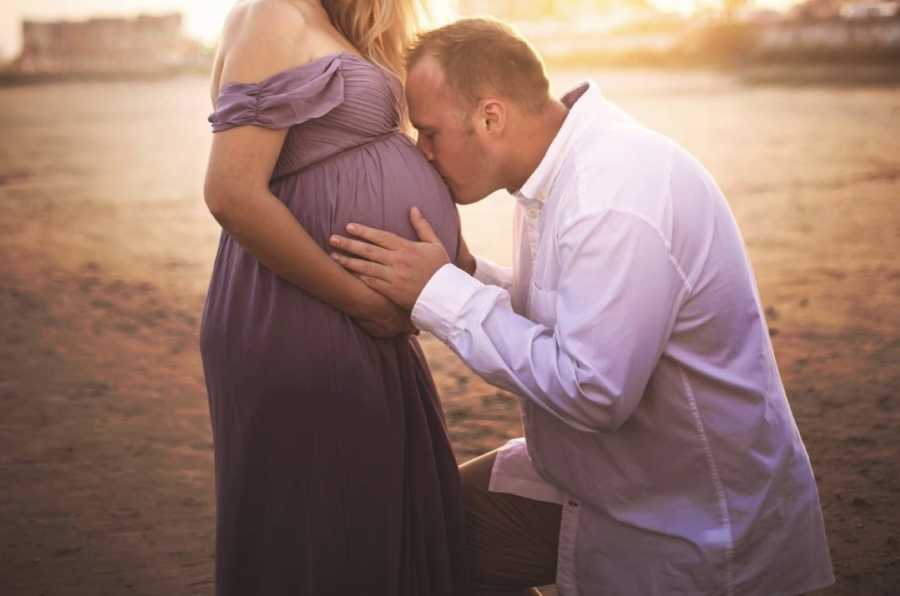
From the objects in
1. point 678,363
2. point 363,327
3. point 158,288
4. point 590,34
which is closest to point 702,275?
point 678,363

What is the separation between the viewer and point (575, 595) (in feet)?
8.09

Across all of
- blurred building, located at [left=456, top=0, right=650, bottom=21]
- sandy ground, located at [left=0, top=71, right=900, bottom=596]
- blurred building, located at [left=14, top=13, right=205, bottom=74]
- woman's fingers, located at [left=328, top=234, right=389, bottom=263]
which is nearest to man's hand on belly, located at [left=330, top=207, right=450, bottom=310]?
woman's fingers, located at [left=328, top=234, right=389, bottom=263]

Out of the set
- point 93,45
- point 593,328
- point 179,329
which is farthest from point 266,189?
point 93,45

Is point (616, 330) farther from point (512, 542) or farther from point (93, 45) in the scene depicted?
point (93, 45)

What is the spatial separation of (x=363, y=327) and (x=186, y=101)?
117 feet

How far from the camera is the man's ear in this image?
2.40 meters

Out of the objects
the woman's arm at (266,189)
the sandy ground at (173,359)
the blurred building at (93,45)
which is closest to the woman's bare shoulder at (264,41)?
the woman's arm at (266,189)

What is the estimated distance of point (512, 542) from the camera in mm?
2693

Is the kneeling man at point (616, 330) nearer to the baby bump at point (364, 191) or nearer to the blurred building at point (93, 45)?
the baby bump at point (364, 191)

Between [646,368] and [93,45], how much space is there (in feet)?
235

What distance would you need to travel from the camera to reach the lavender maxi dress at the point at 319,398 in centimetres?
241

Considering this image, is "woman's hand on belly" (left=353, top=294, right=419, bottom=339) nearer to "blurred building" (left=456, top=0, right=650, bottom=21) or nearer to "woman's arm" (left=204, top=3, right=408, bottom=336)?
"woman's arm" (left=204, top=3, right=408, bottom=336)

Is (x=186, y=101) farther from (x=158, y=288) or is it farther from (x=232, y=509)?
(x=232, y=509)

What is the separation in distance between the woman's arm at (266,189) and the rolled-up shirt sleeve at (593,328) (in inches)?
12.5
